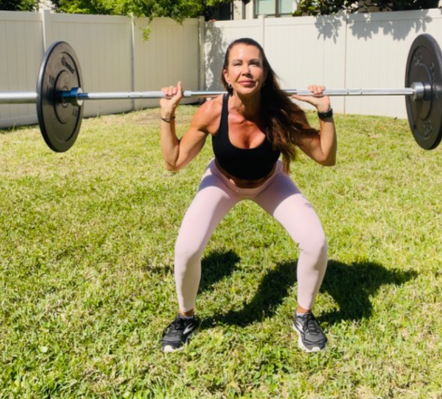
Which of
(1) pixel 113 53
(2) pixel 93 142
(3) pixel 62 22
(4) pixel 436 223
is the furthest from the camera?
(1) pixel 113 53

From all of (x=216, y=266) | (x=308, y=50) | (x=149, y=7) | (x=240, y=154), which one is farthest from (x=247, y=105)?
(x=149, y=7)

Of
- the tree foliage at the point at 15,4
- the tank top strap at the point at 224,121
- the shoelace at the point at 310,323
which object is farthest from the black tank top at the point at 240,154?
the tree foliage at the point at 15,4

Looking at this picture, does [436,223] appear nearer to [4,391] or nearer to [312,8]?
[4,391]

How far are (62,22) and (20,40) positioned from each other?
93 centimetres

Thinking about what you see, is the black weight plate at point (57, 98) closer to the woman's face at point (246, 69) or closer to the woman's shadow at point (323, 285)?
the woman's face at point (246, 69)

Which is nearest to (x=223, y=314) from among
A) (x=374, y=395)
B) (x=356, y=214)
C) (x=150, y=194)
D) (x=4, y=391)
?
(x=374, y=395)

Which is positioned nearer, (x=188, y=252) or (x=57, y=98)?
(x=188, y=252)

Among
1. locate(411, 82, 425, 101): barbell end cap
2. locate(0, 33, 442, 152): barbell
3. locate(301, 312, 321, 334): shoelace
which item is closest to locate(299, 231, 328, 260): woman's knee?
locate(301, 312, 321, 334): shoelace

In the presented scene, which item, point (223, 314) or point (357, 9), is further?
point (357, 9)

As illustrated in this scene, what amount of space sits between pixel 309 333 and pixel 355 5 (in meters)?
9.82

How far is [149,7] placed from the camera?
35.0ft

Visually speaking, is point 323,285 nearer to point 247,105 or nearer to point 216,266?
point 216,266

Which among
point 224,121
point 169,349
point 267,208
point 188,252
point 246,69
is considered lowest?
point 169,349

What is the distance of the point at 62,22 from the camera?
31.2ft
